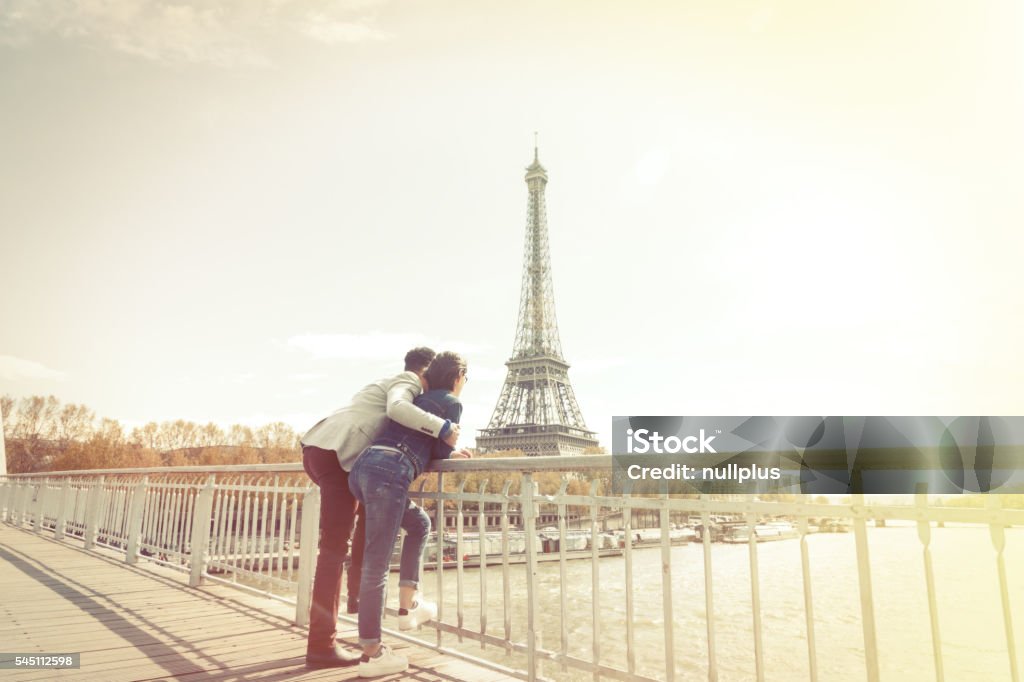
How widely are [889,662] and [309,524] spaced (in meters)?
39.3

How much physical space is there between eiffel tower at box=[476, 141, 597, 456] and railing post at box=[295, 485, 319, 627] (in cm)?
5543

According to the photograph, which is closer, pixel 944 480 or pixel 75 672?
pixel 944 480

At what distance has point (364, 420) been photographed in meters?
3.75

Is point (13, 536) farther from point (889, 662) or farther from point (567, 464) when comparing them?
point (889, 662)

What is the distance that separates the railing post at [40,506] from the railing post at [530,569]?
45.5 ft

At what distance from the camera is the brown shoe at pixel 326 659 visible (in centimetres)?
388

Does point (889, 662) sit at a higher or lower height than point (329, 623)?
lower

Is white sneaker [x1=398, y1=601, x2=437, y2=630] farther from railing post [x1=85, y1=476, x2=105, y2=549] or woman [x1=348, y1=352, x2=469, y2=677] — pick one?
railing post [x1=85, y1=476, x2=105, y2=549]

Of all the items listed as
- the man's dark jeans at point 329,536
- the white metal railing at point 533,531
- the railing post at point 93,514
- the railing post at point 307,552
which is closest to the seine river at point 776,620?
the railing post at point 93,514

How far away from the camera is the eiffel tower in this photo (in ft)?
206

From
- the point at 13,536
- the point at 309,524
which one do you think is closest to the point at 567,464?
the point at 309,524

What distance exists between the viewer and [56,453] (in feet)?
244

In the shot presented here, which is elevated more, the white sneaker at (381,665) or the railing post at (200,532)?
the railing post at (200,532)

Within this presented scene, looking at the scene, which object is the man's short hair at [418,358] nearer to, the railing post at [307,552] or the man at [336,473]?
the man at [336,473]
